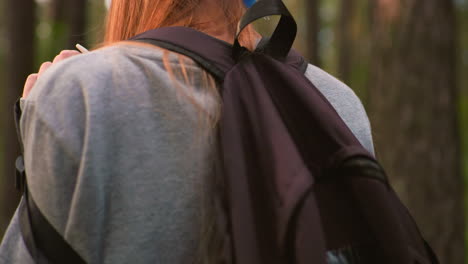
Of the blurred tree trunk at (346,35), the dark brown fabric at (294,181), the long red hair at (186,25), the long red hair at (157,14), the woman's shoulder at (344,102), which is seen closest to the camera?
the dark brown fabric at (294,181)

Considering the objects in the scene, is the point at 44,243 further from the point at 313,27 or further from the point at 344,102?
the point at 313,27

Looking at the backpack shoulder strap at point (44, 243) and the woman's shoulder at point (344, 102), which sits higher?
the woman's shoulder at point (344, 102)

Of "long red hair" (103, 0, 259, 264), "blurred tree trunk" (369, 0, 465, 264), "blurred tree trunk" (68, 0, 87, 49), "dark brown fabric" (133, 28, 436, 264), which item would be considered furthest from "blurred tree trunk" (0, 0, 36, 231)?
"dark brown fabric" (133, 28, 436, 264)

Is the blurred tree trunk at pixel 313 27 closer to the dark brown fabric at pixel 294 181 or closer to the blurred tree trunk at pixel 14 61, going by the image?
the blurred tree trunk at pixel 14 61

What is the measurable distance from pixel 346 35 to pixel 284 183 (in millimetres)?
16579

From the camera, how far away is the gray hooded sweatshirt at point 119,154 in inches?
45.8

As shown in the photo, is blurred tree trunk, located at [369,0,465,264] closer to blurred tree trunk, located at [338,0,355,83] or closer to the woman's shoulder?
the woman's shoulder

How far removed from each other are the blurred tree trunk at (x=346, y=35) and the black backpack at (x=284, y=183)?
14973mm

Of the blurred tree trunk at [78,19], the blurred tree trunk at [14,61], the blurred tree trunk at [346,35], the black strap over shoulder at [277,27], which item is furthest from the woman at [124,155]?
the blurred tree trunk at [346,35]

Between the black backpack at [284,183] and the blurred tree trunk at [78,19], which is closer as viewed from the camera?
the black backpack at [284,183]

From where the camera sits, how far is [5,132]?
191 inches

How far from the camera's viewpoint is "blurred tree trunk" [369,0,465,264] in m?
4.27

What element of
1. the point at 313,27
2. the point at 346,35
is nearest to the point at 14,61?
the point at 313,27

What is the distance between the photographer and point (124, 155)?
3.89 feet
